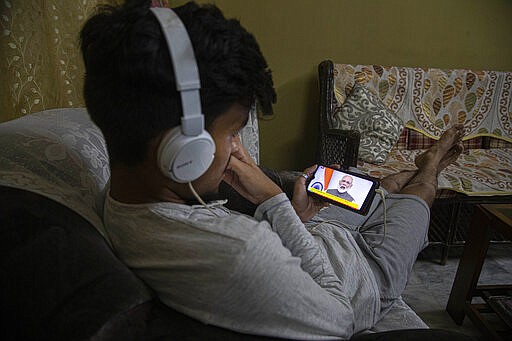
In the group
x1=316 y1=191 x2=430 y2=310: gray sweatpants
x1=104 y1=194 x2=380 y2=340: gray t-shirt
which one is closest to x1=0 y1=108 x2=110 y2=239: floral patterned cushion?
x1=104 y1=194 x2=380 y2=340: gray t-shirt

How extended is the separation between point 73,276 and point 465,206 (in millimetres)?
2095

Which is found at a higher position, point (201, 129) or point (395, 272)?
point (201, 129)

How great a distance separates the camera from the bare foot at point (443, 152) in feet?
5.80

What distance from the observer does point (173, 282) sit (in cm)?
67

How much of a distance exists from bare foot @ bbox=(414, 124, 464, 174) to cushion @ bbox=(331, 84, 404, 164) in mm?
455

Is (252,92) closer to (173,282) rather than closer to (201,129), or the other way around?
(201,129)

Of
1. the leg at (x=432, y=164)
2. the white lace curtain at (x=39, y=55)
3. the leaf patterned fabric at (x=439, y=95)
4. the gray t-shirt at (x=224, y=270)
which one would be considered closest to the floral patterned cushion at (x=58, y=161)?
the gray t-shirt at (x=224, y=270)

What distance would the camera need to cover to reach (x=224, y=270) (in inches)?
23.9

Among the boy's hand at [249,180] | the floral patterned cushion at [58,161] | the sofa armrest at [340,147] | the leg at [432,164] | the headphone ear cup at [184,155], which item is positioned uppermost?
the headphone ear cup at [184,155]

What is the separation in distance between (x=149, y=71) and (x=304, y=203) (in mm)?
786

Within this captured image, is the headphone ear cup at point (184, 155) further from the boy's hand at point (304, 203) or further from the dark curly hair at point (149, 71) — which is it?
the boy's hand at point (304, 203)

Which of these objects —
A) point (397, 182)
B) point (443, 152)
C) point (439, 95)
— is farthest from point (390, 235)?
point (439, 95)

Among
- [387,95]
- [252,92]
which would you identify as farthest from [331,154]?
[252,92]

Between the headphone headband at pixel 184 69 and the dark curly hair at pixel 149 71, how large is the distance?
22 mm
